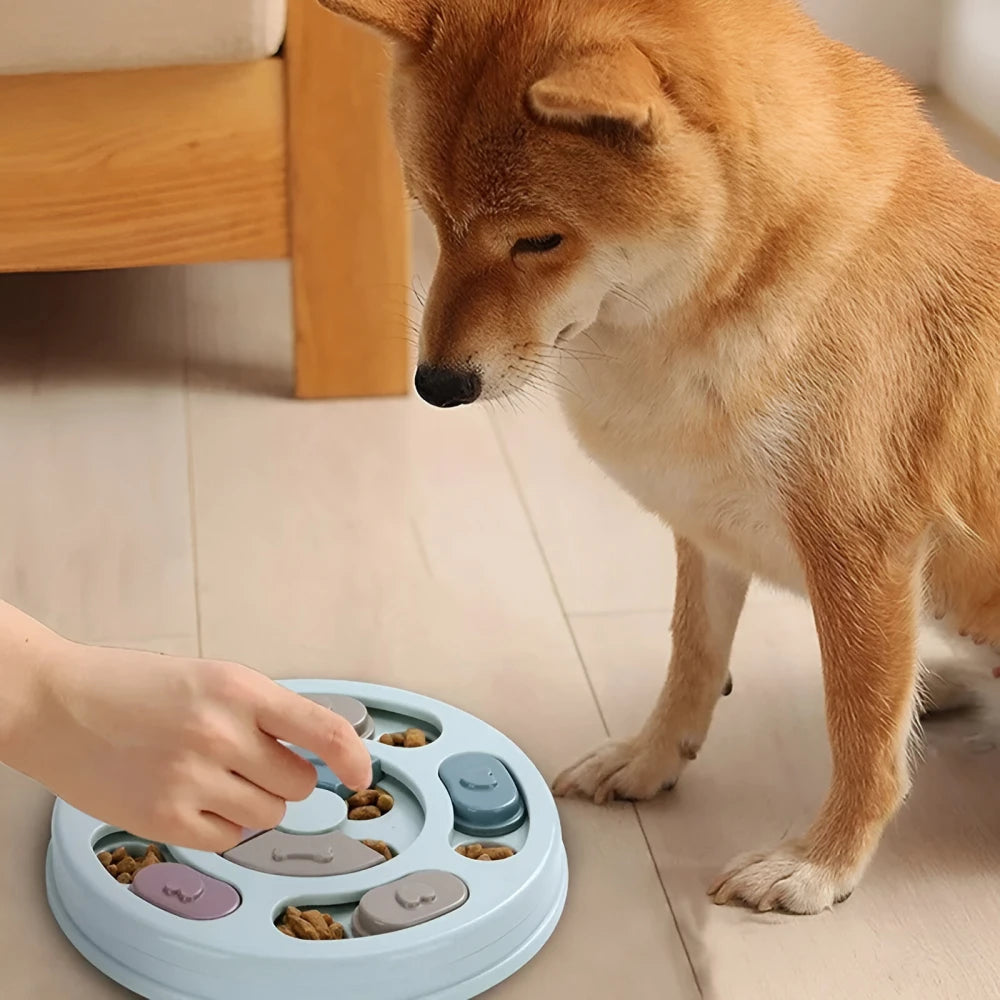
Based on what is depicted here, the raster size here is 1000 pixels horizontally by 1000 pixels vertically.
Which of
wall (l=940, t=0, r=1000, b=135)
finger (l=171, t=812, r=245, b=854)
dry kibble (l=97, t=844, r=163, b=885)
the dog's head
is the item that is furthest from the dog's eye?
wall (l=940, t=0, r=1000, b=135)

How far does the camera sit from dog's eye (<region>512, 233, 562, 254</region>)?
951mm

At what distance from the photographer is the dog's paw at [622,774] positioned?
1241 mm

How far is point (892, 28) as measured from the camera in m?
2.80

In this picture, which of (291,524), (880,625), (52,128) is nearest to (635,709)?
(880,625)

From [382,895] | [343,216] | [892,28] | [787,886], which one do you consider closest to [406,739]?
[382,895]

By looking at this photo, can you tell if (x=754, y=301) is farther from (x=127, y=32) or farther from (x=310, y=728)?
(x=127, y=32)

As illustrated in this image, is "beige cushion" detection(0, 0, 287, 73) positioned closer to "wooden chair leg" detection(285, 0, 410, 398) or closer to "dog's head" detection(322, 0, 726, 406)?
"wooden chair leg" detection(285, 0, 410, 398)

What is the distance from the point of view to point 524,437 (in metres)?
1.86

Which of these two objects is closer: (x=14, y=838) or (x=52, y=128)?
(x=14, y=838)

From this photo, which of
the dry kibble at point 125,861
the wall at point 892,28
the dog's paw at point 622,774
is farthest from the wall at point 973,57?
the dry kibble at point 125,861

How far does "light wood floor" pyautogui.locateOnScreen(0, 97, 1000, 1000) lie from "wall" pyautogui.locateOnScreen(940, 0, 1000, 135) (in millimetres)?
1121

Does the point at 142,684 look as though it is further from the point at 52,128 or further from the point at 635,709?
the point at 52,128

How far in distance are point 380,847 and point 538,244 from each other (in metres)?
0.47

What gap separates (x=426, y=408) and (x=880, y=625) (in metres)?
0.94
